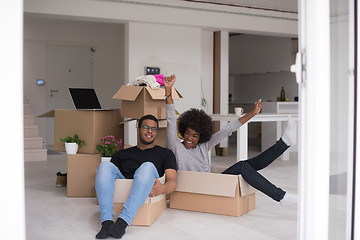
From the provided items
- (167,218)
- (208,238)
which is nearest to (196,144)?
(167,218)

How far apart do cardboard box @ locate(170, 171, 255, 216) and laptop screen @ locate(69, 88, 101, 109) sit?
4.05 ft

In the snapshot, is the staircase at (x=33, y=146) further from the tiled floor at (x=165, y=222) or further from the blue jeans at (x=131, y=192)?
the blue jeans at (x=131, y=192)

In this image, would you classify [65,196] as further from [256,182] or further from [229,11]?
[229,11]

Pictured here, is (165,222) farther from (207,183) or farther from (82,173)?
(82,173)

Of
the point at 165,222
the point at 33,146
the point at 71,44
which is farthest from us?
the point at 71,44

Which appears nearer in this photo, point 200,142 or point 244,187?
point 244,187

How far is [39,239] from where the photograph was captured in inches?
104

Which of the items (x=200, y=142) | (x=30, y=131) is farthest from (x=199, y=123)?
(x=30, y=131)

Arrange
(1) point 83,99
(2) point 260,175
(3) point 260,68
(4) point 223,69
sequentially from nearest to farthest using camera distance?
(2) point 260,175
(1) point 83,99
(4) point 223,69
(3) point 260,68

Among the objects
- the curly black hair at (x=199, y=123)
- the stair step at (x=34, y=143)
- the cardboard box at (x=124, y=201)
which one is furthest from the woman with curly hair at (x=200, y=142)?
the stair step at (x=34, y=143)

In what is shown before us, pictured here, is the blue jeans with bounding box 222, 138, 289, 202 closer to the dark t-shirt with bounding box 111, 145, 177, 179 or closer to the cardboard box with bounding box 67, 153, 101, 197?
the dark t-shirt with bounding box 111, 145, 177, 179

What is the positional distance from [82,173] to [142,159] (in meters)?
0.92

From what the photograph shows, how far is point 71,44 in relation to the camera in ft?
28.8

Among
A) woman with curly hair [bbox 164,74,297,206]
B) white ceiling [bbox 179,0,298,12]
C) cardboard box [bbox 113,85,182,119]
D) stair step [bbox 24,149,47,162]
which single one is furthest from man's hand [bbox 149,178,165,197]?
white ceiling [bbox 179,0,298,12]
